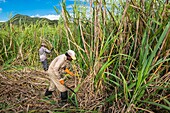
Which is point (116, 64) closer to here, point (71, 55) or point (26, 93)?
point (71, 55)

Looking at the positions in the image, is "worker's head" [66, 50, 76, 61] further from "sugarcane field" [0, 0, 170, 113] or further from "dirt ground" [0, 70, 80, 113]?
"dirt ground" [0, 70, 80, 113]

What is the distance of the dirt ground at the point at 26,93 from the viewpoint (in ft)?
10.1

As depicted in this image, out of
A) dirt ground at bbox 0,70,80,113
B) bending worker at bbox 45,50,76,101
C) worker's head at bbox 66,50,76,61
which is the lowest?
dirt ground at bbox 0,70,80,113

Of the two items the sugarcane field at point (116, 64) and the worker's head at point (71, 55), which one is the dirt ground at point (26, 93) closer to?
the sugarcane field at point (116, 64)

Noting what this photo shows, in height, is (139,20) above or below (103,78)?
above

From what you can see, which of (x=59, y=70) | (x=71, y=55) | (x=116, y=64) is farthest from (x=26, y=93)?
(x=116, y=64)

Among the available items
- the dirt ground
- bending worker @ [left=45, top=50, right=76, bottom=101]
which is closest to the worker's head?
bending worker @ [left=45, top=50, right=76, bottom=101]

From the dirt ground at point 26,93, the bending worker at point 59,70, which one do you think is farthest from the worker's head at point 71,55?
the dirt ground at point 26,93

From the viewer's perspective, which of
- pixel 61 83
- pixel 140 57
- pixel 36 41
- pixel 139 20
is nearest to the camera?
pixel 140 57

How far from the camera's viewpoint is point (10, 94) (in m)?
3.61

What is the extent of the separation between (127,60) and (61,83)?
88 cm

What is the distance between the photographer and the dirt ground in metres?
3.07

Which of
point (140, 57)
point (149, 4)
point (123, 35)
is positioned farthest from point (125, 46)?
point (149, 4)

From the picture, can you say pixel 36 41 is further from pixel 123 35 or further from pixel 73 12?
pixel 123 35
